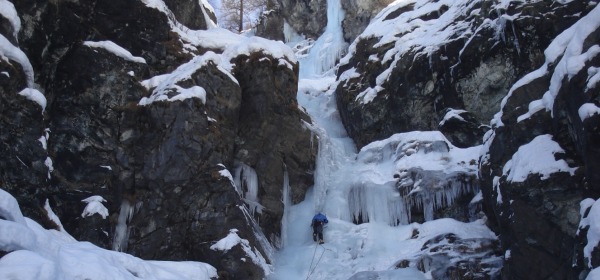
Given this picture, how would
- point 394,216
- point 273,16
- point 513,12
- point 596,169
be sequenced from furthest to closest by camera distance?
point 273,16
point 513,12
point 394,216
point 596,169

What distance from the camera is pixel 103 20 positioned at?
47.3 feet

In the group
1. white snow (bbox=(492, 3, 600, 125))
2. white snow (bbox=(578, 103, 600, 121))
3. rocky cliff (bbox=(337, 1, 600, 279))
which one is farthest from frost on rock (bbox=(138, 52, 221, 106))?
white snow (bbox=(578, 103, 600, 121))

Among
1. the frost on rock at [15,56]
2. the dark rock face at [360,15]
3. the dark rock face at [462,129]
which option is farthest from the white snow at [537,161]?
the dark rock face at [360,15]

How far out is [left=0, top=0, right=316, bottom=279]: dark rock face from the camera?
11.4 metres

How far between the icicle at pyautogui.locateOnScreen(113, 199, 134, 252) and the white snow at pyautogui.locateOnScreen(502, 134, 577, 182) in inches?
337

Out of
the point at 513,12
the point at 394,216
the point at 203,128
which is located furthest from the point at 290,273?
the point at 513,12

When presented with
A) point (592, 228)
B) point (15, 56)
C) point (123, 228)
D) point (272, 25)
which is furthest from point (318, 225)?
point (272, 25)

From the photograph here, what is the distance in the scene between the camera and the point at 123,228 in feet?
40.4

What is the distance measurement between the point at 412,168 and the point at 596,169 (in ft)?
21.7

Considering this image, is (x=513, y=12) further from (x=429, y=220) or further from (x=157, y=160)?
(x=157, y=160)

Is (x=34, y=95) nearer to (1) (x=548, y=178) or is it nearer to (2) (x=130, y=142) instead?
(2) (x=130, y=142)

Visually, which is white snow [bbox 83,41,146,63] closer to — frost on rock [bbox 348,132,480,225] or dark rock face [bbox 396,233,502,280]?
frost on rock [bbox 348,132,480,225]

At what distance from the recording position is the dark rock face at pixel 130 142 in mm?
11406

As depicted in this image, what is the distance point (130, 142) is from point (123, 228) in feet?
7.34
